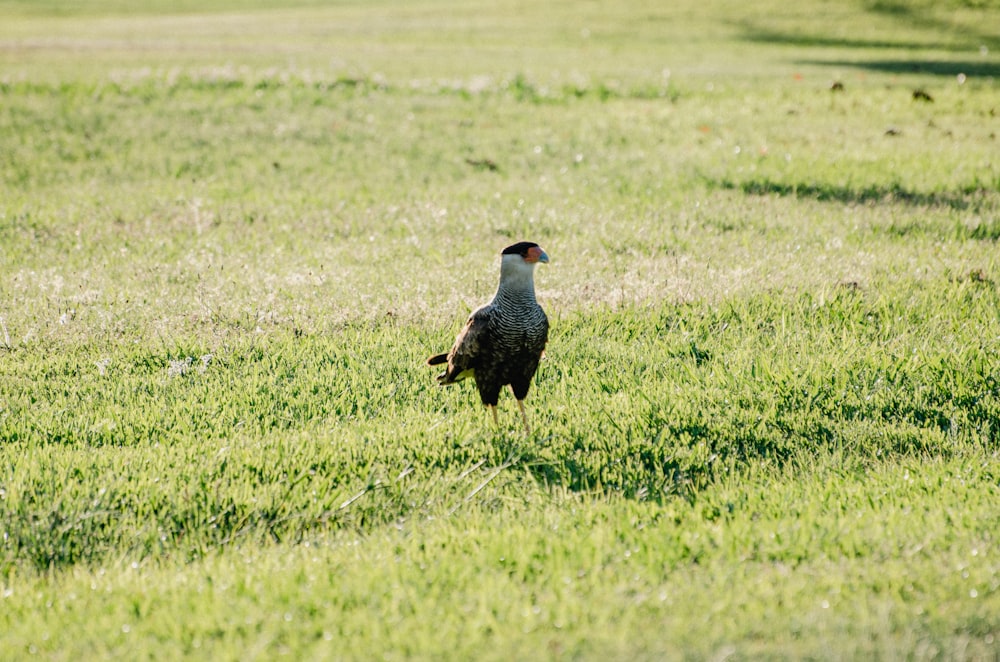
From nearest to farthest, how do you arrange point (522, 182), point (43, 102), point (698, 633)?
point (698, 633) < point (522, 182) < point (43, 102)

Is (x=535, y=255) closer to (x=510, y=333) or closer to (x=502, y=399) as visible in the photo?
(x=510, y=333)

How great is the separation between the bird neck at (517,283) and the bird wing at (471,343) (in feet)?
0.57

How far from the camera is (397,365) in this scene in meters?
6.11

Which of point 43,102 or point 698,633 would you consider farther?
point 43,102

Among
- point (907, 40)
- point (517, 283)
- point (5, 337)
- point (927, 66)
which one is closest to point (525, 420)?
point (517, 283)

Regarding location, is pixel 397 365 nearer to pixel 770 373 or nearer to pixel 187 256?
pixel 770 373

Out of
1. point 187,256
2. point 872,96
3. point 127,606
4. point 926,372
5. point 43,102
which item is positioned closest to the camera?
point 127,606

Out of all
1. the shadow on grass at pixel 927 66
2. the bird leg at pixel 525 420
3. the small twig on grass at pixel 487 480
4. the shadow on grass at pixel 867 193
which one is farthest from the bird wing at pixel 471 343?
the shadow on grass at pixel 927 66

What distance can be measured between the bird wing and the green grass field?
0.34 metres

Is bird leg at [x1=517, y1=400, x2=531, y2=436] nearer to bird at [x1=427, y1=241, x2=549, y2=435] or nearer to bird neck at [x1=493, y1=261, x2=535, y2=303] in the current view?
bird at [x1=427, y1=241, x2=549, y2=435]

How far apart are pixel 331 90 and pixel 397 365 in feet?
40.5

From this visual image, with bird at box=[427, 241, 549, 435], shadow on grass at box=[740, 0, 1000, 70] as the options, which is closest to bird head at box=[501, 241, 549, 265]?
bird at box=[427, 241, 549, 435]

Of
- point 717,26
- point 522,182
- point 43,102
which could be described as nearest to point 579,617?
point 522,182

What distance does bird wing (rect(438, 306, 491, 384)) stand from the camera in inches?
200
